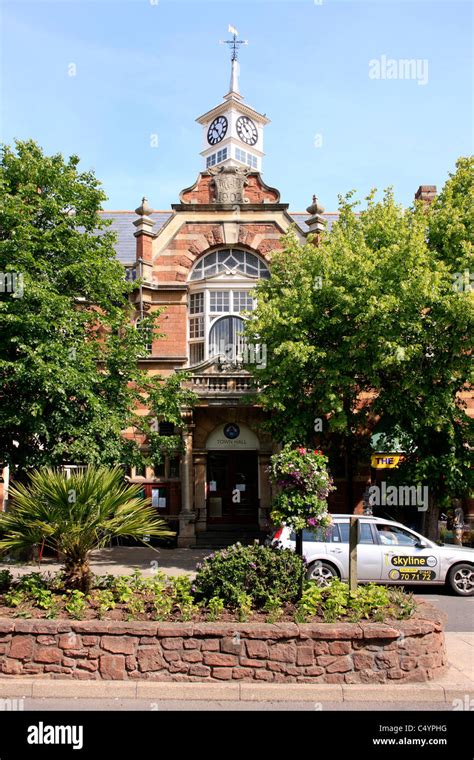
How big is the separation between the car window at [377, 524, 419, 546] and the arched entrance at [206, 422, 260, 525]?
8237 mm

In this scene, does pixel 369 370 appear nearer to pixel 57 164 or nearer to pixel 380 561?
pixel 380 561

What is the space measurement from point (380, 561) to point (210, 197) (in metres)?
15.2

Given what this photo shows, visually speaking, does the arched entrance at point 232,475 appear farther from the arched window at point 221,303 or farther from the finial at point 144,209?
the finial at point 144,209

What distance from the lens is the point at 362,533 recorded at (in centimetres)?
1259

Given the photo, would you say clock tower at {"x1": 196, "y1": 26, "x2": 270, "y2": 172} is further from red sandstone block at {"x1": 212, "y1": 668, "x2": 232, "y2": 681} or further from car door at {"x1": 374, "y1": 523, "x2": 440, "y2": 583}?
red sandstone block at {"x1": 212, "y1": 668, "x2": 232, "y2": 681}

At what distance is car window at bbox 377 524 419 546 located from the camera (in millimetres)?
12461

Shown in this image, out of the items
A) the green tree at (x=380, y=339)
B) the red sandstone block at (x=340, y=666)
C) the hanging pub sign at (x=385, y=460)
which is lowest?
the red sandstone block at (x=340, y=666)

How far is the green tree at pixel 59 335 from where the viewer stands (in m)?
13.4

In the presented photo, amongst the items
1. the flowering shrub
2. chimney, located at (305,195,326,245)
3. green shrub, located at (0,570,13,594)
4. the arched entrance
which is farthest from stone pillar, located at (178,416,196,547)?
the flowering shrub

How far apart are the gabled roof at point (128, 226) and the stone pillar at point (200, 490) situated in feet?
28.3

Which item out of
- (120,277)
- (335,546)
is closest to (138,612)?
(335,546)

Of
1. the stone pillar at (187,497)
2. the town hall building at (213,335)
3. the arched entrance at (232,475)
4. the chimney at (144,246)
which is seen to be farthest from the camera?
the chimney at (144,246)

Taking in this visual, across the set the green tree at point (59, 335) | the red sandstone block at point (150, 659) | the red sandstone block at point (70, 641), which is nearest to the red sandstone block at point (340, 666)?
the red sandstone block at point (150, 659)

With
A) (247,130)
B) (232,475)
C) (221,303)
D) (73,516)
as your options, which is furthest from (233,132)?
(73,516)
